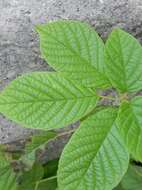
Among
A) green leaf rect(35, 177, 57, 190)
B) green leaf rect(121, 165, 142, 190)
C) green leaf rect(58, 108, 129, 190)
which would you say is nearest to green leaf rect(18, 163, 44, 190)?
green leaf rect(35, 177, 57, 190)

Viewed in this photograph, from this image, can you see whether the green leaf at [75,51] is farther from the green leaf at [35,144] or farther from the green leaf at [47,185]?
the green leaf at [47,185]

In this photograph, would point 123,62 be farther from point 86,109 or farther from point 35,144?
point 35,144

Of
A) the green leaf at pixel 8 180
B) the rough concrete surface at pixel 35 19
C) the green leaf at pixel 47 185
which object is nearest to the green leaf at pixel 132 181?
the green leaf at pixel 47 185

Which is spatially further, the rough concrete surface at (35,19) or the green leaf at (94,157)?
the rough concrete surface at (35,19)

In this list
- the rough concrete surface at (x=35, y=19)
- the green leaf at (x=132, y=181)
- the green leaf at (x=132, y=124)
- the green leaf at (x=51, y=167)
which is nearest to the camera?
the green leaf at (x=132, y=124)

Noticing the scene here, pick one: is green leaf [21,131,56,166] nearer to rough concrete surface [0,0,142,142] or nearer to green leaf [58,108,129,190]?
rough concrete surface [0,0,142,142]

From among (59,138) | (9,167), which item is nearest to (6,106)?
(9,167)

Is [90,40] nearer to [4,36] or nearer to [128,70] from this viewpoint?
[128,70]
